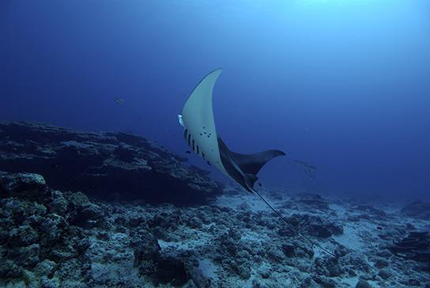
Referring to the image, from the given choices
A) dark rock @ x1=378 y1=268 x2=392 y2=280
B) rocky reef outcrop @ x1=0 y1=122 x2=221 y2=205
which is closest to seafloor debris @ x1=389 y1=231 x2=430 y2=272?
dark rock @ x1=378 y1=268 x2=392 y2=280

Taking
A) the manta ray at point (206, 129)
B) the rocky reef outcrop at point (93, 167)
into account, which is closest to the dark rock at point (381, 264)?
the manta ray at point (206, 129)

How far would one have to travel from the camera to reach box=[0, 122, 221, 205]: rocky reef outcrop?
968 centimetres

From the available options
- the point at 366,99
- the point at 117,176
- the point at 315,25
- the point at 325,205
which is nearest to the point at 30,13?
the point at 315,25

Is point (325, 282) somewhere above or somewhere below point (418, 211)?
below

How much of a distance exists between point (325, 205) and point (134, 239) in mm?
14504

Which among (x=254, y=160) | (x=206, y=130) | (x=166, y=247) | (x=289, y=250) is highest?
(x=206, y=130)

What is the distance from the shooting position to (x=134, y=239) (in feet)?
18.2

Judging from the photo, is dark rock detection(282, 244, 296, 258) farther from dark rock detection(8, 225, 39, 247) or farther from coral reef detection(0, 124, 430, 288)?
dark rock detection(8, 225, 39, 247)

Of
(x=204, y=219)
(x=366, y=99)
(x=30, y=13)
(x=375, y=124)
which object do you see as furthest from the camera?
(x=375, y=124)

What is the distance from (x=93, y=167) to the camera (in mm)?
10102

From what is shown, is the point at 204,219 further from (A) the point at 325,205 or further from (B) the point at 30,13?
(B) the point at 30,13

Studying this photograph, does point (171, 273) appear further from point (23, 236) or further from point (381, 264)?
point (381, 264)

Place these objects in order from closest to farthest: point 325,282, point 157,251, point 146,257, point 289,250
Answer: point 146,257 → point 157,251 → point 325,282 → point 289,250

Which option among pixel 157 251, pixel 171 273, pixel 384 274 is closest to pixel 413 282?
pixel 384 274
